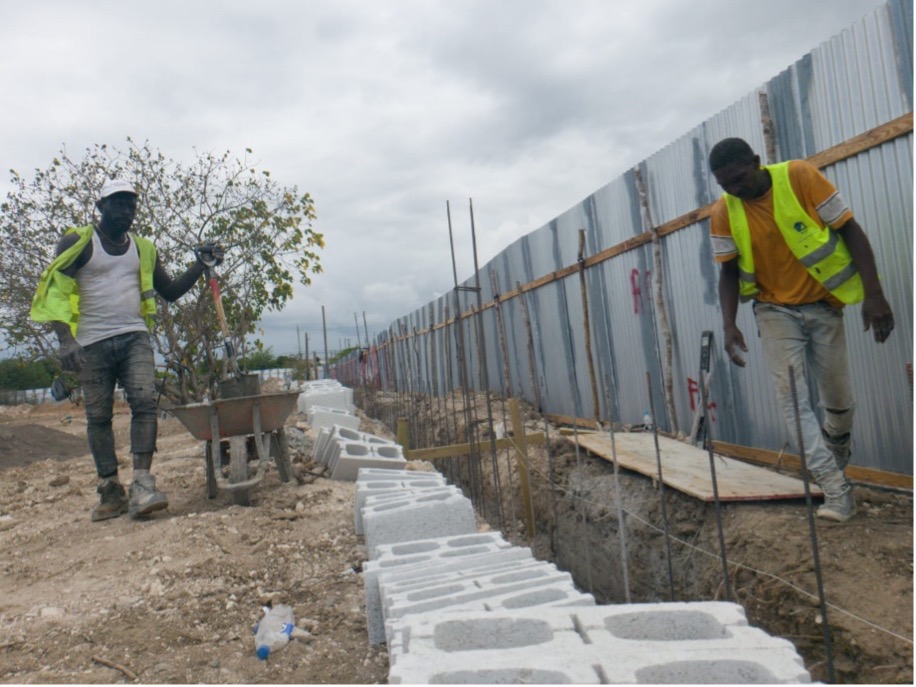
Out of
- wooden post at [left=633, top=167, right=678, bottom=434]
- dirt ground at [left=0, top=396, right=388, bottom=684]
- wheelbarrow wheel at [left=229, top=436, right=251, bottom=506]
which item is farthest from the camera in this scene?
wooden post at [left=633, top=167, right=678, bottom=434]

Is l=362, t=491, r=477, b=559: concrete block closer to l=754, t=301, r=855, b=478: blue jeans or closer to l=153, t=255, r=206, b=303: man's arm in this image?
l=754, t=301, r=855, b=478: blue jeans

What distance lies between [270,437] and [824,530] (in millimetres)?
3628

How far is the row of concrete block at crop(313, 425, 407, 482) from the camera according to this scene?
570 centimetres

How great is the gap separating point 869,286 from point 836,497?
90 cm

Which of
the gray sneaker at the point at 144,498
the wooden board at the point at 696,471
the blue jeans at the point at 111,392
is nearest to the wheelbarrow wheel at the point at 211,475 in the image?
the blue jeans at the point at 111,392

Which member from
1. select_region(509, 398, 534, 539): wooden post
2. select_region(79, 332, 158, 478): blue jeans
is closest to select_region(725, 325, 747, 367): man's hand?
select_region(509, 398, 534, 539): wooden post

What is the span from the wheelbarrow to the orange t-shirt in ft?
9.75

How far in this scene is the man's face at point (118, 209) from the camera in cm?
414

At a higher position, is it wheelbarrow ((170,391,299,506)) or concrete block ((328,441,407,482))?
wheelbarrow ((170,391,299,506))

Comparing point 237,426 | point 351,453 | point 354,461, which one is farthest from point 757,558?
point 351,453

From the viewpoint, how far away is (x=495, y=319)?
33.5ft

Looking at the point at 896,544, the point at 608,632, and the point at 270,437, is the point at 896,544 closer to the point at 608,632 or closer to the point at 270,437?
the point at 608,632

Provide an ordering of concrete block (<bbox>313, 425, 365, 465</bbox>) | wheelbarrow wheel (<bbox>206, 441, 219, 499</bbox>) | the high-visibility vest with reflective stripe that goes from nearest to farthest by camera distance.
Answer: the high-visibility vest with reflective stripe → wheelbarrow wheel (<bbox>206, 441, 219, 499</bbox>) → concrete block (<bbox>313, 425, 365, 465</bbox>)

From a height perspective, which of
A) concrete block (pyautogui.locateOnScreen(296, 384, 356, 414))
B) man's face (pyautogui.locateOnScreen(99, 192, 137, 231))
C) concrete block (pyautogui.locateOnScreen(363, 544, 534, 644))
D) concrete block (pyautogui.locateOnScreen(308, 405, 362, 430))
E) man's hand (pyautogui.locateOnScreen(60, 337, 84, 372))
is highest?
man's face (pyautogui.locateOnScreen(99, 192, 137, 231))
